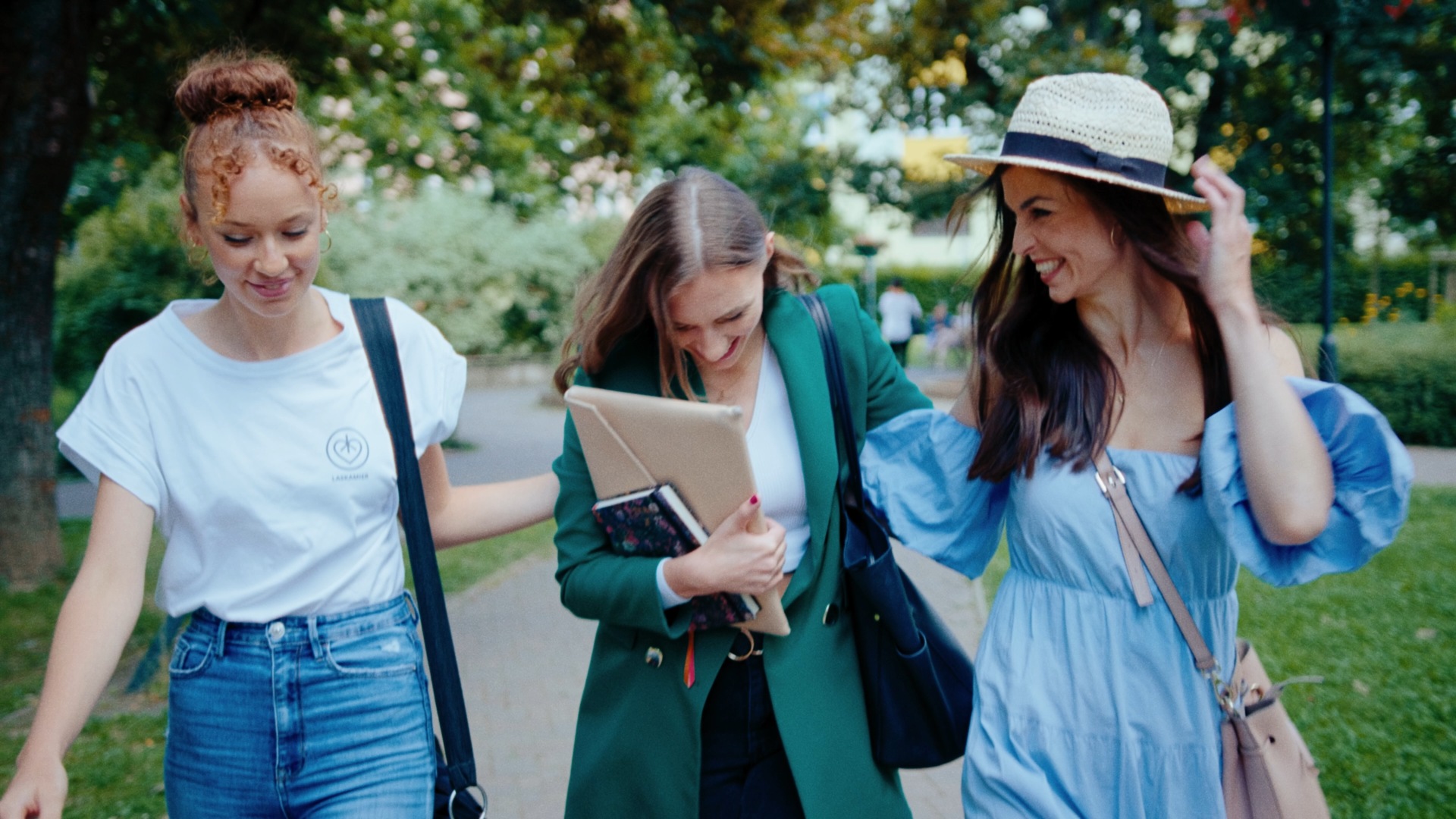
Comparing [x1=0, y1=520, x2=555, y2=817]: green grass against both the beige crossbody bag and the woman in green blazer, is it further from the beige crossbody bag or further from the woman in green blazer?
the beige crossbody bag

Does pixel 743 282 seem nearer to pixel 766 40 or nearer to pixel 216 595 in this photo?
pixel 216 595

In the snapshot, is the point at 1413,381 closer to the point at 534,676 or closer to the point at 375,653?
the point at 534,676

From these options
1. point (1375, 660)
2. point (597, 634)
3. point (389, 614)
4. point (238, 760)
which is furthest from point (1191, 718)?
point (1375, 660)

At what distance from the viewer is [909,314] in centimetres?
2086

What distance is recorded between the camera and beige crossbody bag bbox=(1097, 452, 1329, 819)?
1954 millimetres

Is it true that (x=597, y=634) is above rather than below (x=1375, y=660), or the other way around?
above

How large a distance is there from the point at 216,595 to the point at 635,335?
3.06 feet

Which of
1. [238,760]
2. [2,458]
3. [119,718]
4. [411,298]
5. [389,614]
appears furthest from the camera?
[411,298]

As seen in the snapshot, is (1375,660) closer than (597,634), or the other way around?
(597,634)

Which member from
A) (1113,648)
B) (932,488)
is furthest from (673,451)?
(1113,648)

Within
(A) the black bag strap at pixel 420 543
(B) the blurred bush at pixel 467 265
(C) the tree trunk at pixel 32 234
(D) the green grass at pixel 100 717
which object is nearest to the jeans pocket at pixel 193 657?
(A) the black bag strap at pixel 420 543

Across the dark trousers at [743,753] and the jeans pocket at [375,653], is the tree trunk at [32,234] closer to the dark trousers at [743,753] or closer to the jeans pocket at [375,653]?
the jeans pocket at [375,653]

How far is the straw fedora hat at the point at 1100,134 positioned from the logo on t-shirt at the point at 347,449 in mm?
1294

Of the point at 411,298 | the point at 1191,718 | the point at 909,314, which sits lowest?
the point at 909,314
